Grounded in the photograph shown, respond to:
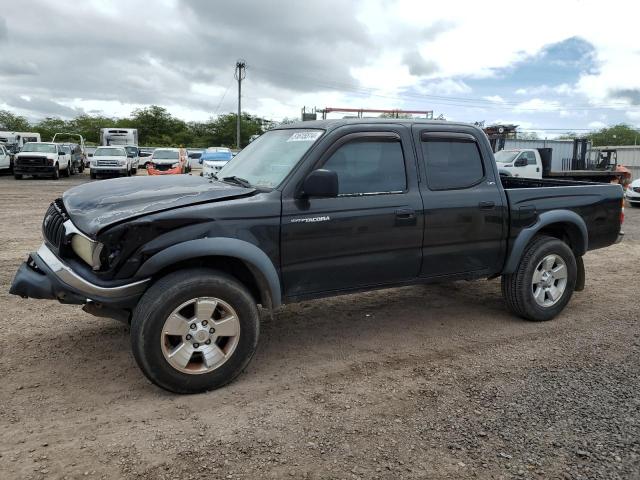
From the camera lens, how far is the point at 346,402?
3475 millimetres

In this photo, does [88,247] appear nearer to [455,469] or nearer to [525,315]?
[455,469]

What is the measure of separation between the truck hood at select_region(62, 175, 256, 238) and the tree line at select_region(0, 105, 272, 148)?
67.5m

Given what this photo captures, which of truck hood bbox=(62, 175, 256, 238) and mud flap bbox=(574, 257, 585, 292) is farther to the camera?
mud flap bbox=(574, 257, 585, 292)

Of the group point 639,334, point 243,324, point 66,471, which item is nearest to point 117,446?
point 66,471

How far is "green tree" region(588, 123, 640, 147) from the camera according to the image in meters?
93.5

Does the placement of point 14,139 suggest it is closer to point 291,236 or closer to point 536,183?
point 536,183

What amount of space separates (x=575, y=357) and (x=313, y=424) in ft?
7.74

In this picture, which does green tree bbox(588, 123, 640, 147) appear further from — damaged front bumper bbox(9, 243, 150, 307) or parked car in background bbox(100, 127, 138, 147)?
damaged front bumper bbox(9, 243, 150, 307)

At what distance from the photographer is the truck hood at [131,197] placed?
3.43 metres

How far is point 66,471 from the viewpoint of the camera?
271 cm

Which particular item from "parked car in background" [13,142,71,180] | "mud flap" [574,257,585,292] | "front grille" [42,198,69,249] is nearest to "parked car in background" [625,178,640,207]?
"mud flap" [574,257,585,292]

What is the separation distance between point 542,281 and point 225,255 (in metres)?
3.19

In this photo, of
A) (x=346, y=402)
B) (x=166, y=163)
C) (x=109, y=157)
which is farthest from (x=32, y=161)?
(x=346, y=402)

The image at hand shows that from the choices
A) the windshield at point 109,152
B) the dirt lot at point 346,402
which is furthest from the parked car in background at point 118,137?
the dirt lot at point 346,402
